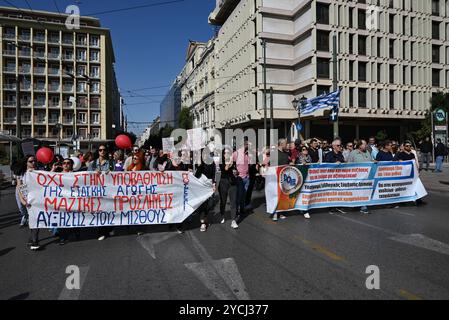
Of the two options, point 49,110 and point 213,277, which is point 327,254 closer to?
point 213,277

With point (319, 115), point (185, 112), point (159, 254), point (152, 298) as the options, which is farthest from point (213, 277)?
point (185, 112)

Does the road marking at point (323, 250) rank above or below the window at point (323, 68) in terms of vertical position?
below

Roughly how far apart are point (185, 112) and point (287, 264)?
60499 mm

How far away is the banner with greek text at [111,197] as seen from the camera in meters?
6.19

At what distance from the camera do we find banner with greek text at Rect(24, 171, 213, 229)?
6.19 metres

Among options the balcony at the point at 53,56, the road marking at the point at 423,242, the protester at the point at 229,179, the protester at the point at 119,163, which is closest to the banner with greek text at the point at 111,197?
the protester at the point at 229,179

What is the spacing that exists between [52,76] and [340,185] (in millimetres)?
68487

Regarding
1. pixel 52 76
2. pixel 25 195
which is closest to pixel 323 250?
pixel 25 195

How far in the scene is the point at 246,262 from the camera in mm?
4824

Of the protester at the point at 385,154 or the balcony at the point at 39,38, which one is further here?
the balcony at the point at 39,38

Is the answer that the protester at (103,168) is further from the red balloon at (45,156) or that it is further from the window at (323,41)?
the window at (323,41)

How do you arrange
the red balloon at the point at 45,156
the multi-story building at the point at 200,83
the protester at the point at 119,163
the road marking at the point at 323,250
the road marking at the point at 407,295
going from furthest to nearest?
the multi-story building at the point at 200,83 → the protester at the point at 119,163 → the red balloon at the point at 45,156 → the road marking at the point at 323,250 → the road marking at the point at 407,295

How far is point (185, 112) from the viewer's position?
6378cm

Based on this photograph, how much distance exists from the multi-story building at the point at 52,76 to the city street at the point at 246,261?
6207 cm
